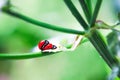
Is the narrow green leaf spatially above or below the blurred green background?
above

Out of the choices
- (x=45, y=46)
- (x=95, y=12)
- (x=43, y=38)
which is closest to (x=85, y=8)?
(x=95, y=12)

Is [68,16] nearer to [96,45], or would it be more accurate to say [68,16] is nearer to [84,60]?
[84,60]

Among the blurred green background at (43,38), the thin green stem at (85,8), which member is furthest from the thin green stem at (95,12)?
the blurred green background at (43,38)

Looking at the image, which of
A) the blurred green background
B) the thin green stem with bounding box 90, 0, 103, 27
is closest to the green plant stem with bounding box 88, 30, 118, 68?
the thin green stem with bounding box 90, 0, 103, 27

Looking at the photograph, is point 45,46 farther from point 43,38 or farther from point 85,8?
point 43,38

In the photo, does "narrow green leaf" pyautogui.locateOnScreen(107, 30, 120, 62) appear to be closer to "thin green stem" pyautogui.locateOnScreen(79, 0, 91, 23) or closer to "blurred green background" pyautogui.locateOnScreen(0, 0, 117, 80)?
"thin green stem" pyautogui.locateOnScreen(79, 0, 91, 23)

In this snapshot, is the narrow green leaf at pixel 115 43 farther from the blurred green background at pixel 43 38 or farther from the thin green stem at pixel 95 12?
the blurred green background at pixel 43 38

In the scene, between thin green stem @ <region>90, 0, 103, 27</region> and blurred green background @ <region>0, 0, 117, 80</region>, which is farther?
blurred green background @ <region>0, 0, 117, 80</region>

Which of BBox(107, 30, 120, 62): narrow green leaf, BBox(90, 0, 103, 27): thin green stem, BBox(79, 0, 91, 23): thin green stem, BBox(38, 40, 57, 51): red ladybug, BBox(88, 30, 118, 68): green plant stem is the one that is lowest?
BBox(107, 30, 120, 62): narrow green leaf

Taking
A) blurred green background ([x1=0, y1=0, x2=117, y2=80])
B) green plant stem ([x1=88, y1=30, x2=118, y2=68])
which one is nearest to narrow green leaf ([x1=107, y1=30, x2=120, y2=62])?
green plant stem ([x1=88, y1=30, x2=118, y2=68])
